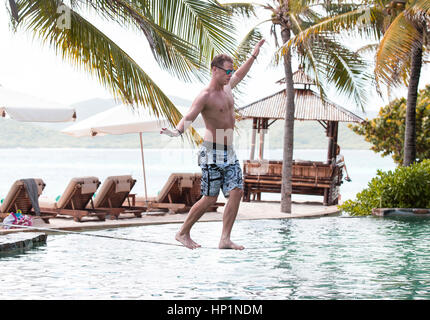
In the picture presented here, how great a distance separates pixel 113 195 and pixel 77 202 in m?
0.87

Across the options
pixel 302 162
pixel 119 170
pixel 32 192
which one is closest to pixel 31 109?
pixel 32 192

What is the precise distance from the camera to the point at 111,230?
11.0m

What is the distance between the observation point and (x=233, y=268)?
7355mm

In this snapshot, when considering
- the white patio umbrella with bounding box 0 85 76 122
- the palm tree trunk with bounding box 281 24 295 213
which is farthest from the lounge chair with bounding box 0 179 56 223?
the palm tree trunk with bounding box 281 24 295 213

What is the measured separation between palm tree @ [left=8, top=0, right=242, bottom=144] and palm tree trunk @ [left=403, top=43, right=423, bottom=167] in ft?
30.2

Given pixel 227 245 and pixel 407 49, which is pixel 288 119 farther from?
pixel 227 245

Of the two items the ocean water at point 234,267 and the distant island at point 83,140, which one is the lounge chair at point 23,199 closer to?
the ocean water at point 234,267

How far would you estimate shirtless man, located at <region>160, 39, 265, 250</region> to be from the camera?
6305 mm

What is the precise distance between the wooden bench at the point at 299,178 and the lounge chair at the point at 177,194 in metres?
6.49

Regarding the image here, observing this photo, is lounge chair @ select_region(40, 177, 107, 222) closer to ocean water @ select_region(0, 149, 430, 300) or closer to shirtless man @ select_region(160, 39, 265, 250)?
ocean water @ select_region(0, 149, 430, 300)

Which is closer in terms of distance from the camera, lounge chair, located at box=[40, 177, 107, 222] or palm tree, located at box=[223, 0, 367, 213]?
lounge chair, located at box=[40, 177, 107, 222]

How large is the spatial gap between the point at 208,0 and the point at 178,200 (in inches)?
267

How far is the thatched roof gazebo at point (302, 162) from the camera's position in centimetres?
2144
